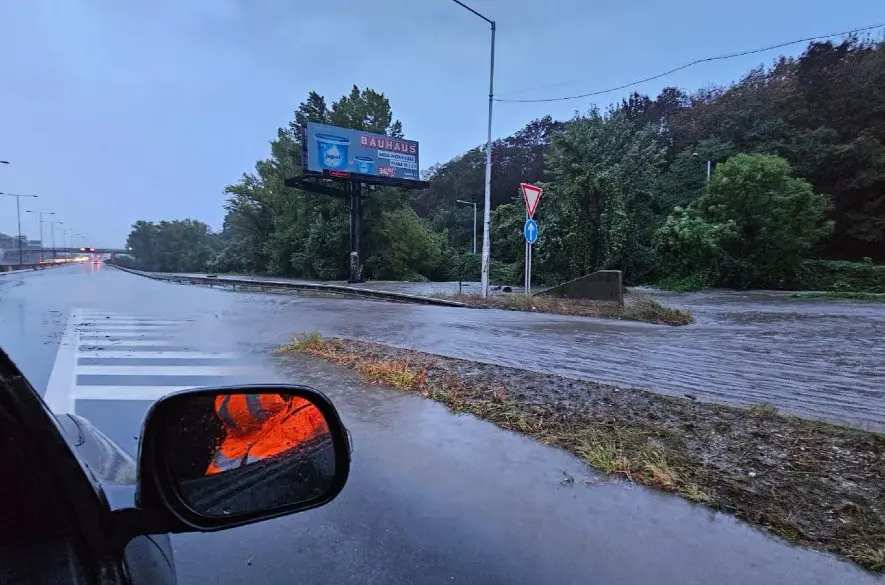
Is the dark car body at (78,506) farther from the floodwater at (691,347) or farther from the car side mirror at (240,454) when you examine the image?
the floodwater at (691,347)

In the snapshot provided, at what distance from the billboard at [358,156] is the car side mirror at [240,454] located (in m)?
30.4

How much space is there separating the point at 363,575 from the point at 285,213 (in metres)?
46.2

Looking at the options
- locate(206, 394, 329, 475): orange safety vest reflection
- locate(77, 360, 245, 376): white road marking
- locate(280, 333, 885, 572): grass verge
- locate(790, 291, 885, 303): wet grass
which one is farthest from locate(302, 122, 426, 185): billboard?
locate(206, 394, 329, 475): orange safety vest reflection

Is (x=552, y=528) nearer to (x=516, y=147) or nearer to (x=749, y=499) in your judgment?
(x=749, y=499)

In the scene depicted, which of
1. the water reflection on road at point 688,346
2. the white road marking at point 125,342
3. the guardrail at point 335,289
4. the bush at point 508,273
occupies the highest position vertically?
the bush at point 508,273

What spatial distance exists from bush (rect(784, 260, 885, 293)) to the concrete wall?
20.6 m

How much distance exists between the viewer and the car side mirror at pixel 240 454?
1339mm

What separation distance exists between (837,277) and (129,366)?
3588 centimetres

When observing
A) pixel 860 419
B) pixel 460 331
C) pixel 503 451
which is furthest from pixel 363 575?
pixel 460 331

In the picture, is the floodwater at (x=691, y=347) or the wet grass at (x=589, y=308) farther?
the wet grass at (x=589, y=308)

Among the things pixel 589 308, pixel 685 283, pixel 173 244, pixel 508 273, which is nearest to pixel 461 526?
pixel 589 308

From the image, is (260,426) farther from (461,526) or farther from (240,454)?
(461,526)

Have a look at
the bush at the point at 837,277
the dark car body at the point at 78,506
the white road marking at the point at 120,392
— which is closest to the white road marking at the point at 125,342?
the white road marking at the point at 120,392

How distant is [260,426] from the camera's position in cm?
166
